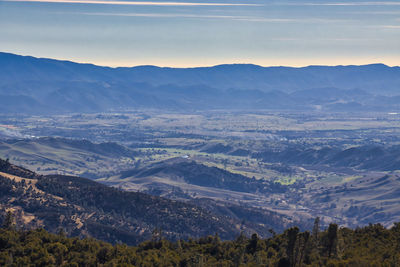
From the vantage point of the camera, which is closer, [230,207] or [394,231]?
[394,231]

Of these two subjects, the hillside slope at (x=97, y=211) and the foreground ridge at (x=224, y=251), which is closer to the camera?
the foreground ridge at (x=224, y=251)

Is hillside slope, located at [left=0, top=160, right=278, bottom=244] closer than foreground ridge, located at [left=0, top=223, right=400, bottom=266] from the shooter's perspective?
No

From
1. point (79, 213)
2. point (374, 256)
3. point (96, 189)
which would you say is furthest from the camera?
point (96, 189)

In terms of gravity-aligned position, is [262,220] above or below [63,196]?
below

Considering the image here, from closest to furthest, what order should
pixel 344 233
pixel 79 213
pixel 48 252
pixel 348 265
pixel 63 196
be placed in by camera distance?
pixel 348 265 < pixel 48 252 < pixel 344 233 < pixel 79 213 < pixel 63 196

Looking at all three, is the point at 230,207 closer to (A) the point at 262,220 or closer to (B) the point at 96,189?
(A) the point at 262,220

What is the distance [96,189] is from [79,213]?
2579 cm

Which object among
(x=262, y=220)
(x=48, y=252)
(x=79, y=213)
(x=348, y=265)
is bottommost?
(x=262, y=220)

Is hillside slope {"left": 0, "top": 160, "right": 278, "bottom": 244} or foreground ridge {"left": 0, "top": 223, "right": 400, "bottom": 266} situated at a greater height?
foreground ridge {"left": 0, "top": 223, "right": 400, "bottom": 266}

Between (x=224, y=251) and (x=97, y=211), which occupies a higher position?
(x=224, y=251)

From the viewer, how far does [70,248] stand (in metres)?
74.7

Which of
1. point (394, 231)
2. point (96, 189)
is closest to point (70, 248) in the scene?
point (394, 231)

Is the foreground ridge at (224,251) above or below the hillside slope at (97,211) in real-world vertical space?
above

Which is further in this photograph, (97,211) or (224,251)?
(97,211)
